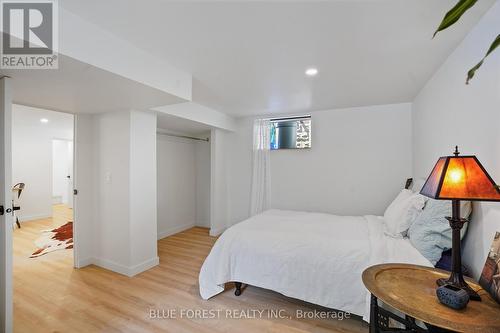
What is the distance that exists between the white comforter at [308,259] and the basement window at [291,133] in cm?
169

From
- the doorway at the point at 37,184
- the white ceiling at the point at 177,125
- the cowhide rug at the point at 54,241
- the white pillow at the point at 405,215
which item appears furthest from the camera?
the doorway at the point at 37,184

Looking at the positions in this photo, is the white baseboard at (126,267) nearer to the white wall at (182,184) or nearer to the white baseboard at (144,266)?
the white baseboard at (144,266)

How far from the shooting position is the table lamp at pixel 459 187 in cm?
108

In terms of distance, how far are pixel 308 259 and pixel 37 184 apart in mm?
6726

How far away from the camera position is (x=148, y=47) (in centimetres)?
185

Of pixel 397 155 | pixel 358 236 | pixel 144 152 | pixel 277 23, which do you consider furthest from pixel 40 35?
pixel 397 155

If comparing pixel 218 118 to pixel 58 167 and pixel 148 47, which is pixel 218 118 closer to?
pixel 148 47

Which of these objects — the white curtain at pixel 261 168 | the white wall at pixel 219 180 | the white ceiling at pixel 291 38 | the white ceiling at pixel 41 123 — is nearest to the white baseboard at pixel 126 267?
the white wall at pixel 219 180

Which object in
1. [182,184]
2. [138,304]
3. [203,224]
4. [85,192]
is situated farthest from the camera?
[203,224]

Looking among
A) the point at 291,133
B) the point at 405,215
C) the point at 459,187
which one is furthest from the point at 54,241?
the point at 459,187

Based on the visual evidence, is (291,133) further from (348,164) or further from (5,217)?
(5,217)

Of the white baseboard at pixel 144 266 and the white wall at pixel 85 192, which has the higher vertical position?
the white wall at pixel 85 192

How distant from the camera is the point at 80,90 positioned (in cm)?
209

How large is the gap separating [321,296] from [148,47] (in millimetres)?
2506
